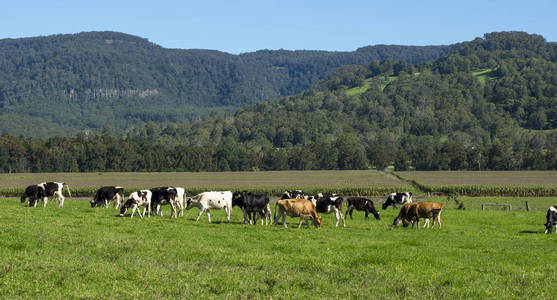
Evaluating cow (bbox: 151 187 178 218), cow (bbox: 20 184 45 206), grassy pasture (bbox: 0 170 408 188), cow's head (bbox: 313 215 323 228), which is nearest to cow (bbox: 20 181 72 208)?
cow (bbox: 20 184 45 206)

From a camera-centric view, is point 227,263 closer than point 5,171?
Yes

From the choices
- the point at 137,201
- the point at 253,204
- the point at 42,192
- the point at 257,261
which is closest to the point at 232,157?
the point at 42,192

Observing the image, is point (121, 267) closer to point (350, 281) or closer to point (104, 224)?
point (350, 281)

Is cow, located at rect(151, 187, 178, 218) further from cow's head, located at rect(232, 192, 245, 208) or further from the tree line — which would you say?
the tree line

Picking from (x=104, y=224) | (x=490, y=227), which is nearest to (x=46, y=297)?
(x=104, y=224)

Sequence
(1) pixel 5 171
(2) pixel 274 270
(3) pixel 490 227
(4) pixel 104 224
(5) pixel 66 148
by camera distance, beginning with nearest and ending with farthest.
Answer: (2) pixel 274 270 < (4) pixel 104 224 < (3) pixel 490 227 < (1) pixel 5 171 < (5) pixel 66 148

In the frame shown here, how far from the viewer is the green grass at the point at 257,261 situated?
46.2 ft

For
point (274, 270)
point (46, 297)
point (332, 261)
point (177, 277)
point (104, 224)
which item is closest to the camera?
point (46, 297)

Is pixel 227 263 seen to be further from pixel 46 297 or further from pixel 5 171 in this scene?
pixel 5 171

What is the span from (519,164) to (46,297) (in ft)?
530

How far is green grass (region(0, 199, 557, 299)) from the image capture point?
46.2ft

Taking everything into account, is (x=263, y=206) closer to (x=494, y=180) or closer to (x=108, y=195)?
(x=108, y=195)

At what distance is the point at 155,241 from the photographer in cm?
2025

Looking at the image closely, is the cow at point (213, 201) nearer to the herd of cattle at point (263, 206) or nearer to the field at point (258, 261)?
the herd of cattle at point (263, 206)
